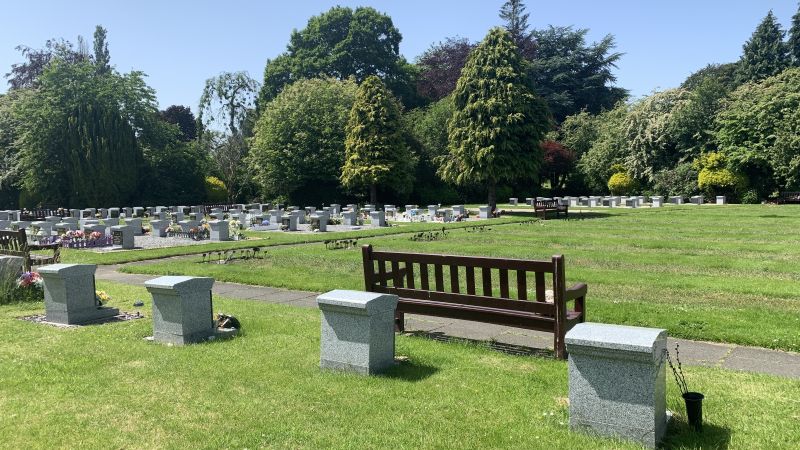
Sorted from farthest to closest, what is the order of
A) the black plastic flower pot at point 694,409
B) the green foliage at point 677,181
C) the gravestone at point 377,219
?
the green foliage at point 677,181, the gravestone at point 377,219, the black plastic flower pot at point 694,409

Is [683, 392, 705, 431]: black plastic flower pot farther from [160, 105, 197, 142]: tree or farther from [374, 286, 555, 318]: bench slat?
[160, 105, 197, 142]: tree

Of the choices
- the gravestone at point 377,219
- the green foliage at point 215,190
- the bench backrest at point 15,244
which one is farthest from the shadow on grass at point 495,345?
the green foliage at point 215,190

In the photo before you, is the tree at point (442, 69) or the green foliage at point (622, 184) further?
the tree at point (442, 69)

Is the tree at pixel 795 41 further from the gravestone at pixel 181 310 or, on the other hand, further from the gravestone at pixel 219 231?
the gravestone at pixel 181 310

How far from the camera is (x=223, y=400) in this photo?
5047 millimetres

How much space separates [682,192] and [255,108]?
40.0 metres

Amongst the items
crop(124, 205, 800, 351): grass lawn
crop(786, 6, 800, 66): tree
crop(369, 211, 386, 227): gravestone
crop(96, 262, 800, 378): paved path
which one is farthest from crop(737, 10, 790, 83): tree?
crop(96, 262, 800, 378): paved path

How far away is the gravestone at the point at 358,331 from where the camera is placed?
5516 millimetres

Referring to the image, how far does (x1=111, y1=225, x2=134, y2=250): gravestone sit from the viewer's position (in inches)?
818

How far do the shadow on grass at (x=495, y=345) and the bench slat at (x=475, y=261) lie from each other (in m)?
0.91

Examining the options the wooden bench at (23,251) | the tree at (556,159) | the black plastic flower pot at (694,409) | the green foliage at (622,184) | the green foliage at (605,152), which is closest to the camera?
the black plastic flower pot at (694,409)

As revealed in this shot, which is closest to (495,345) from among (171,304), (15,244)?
(171,304)

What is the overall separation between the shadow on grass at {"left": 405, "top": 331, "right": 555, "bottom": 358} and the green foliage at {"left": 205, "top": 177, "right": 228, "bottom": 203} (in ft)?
148

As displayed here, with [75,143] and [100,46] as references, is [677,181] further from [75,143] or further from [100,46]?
[100,46]
